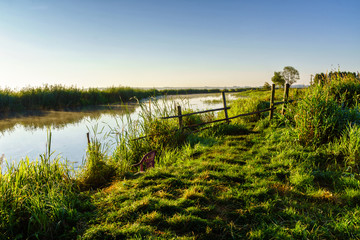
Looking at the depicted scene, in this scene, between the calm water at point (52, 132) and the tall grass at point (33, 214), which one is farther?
the calm water at point (52, 132)

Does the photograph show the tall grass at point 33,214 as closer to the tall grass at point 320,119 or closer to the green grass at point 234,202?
the green grass at point 234,202

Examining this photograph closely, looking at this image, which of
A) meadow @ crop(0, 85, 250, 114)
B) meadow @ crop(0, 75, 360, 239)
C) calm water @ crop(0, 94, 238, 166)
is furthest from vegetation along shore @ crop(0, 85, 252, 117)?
meadow @ crop(0, 75, 360, 239)

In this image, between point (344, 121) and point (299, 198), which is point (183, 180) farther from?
point (344, 121)

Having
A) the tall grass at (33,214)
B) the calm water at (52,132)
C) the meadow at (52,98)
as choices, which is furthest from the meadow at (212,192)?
the meadow at (52,98)

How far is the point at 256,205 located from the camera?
131 inches

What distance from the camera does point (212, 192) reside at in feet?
12.3

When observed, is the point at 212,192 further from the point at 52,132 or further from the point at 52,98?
the point at 52,98

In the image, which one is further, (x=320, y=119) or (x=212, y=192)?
(x=320, y=119)

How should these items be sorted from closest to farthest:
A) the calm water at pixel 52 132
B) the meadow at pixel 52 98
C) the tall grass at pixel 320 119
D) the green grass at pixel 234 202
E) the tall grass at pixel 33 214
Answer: the green grass at pixel 234 202, the tall grass at pixel 33 214, the tall grass at pixel 320 119, the calm water at pixel 52 132, the meadow at pixel 52 98

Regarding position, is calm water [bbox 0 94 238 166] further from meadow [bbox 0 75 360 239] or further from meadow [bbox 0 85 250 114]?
meadow [bbox 0 85 250 114]

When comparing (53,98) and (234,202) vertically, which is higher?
(53,98)

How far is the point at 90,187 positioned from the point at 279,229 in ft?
12.0

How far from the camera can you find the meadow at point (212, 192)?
114 inches

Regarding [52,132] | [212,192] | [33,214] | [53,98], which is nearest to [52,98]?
[53,98]
